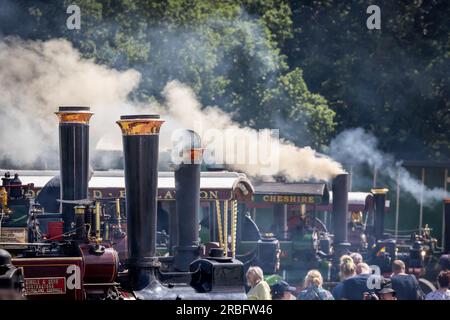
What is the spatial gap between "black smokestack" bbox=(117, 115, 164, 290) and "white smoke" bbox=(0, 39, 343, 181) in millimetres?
12772

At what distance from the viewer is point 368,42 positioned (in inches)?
1665

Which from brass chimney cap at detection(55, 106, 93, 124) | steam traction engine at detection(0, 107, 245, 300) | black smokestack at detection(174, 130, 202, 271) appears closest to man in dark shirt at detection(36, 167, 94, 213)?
brass chimney cap at detection(55, 106, 93, 124)

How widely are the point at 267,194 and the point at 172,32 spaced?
9047 millimetres

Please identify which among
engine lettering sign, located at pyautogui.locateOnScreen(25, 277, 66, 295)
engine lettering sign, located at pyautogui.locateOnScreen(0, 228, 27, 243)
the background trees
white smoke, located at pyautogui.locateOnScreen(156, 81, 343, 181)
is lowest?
engine lettering sign, located at pyautogui.locateOnScreen(25, 277, 66, 295)

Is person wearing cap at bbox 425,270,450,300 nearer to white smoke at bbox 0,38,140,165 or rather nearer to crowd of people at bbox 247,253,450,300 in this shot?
crowd of people at bbox 247,253,450,300

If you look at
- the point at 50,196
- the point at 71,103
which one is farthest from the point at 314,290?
the point at 71,103

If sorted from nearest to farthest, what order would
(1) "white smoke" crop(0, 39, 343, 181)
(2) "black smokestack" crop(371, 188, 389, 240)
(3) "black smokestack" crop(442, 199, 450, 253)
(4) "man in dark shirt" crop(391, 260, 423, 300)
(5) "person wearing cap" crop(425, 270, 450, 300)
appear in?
(5) "person wearing cap" crop(425, 270, 450, 300)
(4) "man in dark shirt" crop(391, 260, 423, 300)
(3) "black smokestack" crop(442, 199, 450, 253)
(2) "black smokestack" crop(371, 188, 389, 240)
(1) "white smoke" crop(0, 39, 343, 181)

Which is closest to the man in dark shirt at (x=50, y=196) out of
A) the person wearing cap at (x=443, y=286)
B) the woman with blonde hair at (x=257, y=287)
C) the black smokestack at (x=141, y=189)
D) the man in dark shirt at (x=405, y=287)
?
the woman with blonde hair at (x=257, y=287)

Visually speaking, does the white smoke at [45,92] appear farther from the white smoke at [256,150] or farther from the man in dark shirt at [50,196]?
the man in dark shirt at [50,196]

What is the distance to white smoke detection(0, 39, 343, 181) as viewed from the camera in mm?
26511

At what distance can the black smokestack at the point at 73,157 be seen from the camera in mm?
15039

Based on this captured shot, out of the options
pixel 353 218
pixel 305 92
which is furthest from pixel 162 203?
pixel 305 92

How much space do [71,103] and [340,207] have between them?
5780mm

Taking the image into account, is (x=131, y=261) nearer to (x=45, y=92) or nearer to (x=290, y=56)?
(x=45, y=92)
